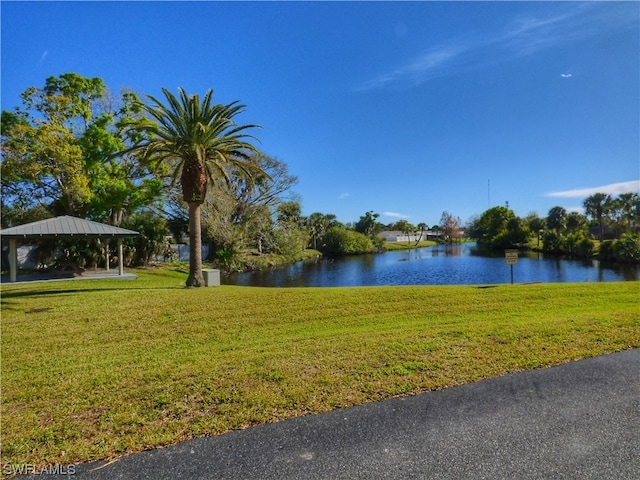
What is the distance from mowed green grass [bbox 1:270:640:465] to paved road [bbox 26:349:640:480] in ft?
0.81

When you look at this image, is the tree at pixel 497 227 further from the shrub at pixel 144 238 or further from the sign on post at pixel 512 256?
the shrub at pixel 144 238

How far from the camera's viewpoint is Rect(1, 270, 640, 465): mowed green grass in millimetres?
3277

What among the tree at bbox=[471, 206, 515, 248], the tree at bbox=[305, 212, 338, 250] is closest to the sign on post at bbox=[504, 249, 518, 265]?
the tree at bbox=[305, 212, 338, 250]

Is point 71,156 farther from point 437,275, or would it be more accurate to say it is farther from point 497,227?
point 497,227

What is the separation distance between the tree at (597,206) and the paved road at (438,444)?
76.8 metres

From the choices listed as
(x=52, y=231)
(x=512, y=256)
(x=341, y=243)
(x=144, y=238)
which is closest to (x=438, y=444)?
(x=512, y=256)

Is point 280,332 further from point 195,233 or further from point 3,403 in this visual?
point 195,233

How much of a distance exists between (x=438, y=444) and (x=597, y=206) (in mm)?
82225

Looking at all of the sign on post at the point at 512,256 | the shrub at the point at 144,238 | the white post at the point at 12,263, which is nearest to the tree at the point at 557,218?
the sign on post at the point at 512,256

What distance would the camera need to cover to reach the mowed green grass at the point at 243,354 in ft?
10.8

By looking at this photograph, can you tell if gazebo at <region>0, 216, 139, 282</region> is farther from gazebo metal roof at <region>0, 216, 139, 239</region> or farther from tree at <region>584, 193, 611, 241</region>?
tree at <region>584, 193, 611, 241</region>

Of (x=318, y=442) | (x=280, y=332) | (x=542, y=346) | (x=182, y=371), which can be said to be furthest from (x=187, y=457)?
(x=542, y=346)

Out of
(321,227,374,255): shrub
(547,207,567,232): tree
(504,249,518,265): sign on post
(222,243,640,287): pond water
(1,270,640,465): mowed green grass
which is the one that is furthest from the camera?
(547,207,567,232): tree

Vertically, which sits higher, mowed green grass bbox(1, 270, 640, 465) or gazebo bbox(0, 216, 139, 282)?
gazebo bbox(0, 216, 139, 282)
